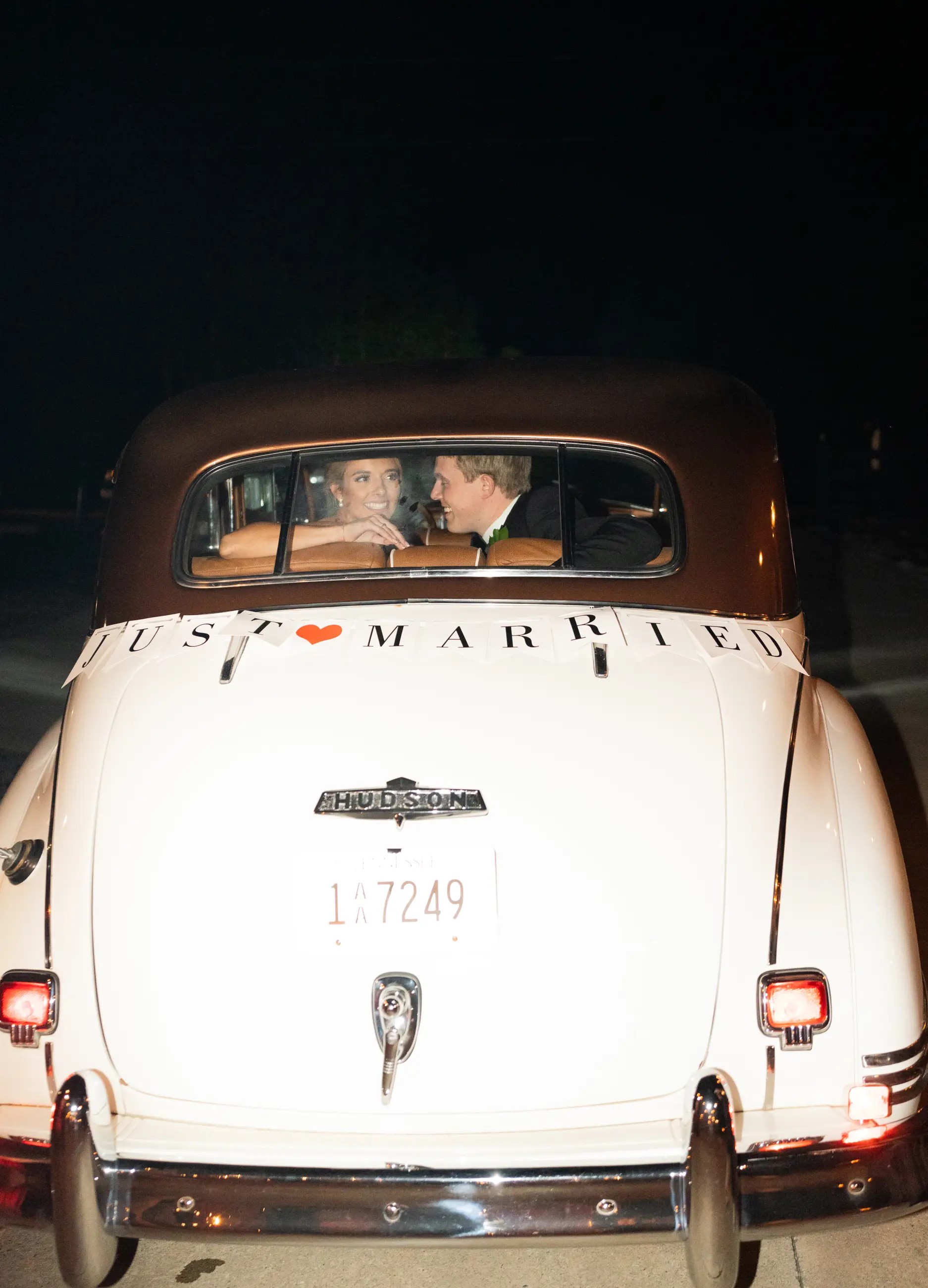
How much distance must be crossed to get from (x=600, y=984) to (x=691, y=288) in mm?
50323

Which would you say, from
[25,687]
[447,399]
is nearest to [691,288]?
[25,687]

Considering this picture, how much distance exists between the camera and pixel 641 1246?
3.04 metres

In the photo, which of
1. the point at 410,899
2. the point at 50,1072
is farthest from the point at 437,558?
the point at 50,1072

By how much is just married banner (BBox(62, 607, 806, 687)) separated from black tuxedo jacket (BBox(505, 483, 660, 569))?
0.85 feet

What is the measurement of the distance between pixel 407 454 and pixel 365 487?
0.91 feet

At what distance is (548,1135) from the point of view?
2459 mm

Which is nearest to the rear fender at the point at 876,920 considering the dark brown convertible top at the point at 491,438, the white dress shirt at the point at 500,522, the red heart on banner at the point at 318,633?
the dark brown convertible top at the point at 491,438

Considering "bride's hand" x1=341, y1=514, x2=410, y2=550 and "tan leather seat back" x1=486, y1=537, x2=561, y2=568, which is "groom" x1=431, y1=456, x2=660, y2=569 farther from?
"bride's hand" x1=341, y1=514, x2=410, y2=550

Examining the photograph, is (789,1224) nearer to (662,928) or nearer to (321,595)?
(662,928)

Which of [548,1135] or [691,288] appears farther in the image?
[691,288]

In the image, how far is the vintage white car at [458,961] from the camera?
2.40m

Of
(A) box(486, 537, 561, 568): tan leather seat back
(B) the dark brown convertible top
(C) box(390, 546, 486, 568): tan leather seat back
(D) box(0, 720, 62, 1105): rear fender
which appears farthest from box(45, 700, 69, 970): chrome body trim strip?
(A) box(486, 537, 561, 568): tan leather seat back

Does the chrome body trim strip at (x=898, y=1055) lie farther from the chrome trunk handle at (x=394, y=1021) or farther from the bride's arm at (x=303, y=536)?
the bride's arm at (x=303, y=536)

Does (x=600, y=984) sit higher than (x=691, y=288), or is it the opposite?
(x=691, y=288)
